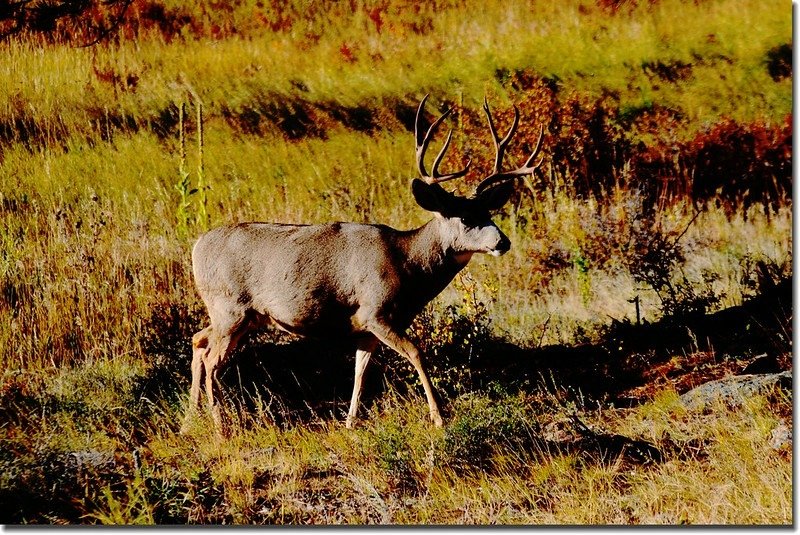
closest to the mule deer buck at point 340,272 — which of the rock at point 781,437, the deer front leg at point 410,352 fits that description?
the deer front leg at point 410,352

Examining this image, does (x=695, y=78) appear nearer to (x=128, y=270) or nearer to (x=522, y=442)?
(x=522, y=442)

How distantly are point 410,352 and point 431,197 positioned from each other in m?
0.67

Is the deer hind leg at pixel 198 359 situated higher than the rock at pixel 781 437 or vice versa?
the deer hind leg at pixel 198 359

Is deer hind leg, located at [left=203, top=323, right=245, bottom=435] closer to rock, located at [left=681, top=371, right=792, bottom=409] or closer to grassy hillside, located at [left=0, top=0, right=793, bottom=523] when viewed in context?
grassy hillside, located at [left=0, top=0, right=793, bottom=523]

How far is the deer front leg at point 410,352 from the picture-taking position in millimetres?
3883

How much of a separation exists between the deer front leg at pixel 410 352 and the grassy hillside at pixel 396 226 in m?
0.08

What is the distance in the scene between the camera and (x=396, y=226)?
4.87 m

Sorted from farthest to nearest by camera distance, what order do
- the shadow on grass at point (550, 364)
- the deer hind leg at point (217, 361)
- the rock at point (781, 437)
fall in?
the shadow on grass at point (550, 364) < the deer hind leg at point (217, 361) < the rock at point (781, 437)

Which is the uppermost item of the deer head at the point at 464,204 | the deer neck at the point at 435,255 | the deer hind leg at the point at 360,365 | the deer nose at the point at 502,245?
the deer head at the point at 464,204

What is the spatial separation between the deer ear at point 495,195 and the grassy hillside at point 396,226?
0.65m

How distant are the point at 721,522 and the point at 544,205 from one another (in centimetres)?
224

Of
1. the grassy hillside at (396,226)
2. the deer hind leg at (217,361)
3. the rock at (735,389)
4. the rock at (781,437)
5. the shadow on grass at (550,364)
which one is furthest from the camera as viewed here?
the shadow on grass at (550,364)

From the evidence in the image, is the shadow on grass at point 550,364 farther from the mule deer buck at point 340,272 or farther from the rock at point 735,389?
the mule deer buck at point 340,272

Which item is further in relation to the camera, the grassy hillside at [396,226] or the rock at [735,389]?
the rock at [735,389]
